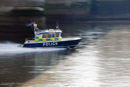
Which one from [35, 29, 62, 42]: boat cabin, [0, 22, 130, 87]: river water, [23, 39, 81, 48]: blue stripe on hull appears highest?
[35, 29, 62, 42]: boat cabin

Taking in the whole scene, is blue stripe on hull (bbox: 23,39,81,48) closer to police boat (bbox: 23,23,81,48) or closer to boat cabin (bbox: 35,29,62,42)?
police boat (bbox: 23,23,81,48)

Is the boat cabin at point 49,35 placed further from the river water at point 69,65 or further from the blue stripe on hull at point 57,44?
the river water at point 69,65

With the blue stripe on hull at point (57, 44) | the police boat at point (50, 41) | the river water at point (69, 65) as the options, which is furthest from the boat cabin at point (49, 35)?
the river water at point (69, 65)

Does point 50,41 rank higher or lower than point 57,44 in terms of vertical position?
higher

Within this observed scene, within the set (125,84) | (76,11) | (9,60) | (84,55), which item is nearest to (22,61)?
(9,60)

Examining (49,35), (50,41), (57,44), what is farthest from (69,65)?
(49,35)

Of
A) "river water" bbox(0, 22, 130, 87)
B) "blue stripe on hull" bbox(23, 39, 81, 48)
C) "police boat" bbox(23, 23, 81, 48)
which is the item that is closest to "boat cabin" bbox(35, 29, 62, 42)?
"police boat" bbox(23, 23, 81, 48)

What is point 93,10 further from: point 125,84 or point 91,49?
point 125,84

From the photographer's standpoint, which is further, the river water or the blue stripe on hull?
the blue stripe on hull

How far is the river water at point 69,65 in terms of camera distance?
1689 cm

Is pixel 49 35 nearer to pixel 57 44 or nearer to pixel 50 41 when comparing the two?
pixel 50 41

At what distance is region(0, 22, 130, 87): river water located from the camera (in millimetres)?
16891

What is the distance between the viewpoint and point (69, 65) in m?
19.9

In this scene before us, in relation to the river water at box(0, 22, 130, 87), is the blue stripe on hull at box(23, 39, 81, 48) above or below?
above
